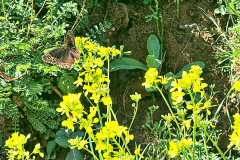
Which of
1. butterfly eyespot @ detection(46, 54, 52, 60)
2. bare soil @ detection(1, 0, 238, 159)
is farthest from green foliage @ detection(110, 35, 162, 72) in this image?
butterfly eyespot @ detection(46, 54, 52, 60)

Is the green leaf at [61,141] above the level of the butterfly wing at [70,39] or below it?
below

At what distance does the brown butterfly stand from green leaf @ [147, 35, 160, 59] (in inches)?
30.3

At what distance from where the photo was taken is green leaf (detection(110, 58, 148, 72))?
2.82 metres

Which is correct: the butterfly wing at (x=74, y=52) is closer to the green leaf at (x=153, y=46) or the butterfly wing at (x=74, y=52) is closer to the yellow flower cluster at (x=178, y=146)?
the green leaf at (x=153, y=46)

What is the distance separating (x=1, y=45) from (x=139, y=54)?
1.25 metres

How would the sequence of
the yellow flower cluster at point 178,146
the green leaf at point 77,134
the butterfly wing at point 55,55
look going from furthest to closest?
the green leaf at point 77,134, the butterfly wing at point 55,55, the yellow flower cluster at point 178,146

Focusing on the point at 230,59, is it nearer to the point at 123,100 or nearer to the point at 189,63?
the point at 189,63

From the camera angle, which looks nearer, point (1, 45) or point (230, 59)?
point (1, 45)

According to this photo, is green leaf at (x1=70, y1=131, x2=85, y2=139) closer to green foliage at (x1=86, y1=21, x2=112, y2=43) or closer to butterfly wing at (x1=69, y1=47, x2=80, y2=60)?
butterfly wing at (x1=69, y1=47, x2=80, y2=60)

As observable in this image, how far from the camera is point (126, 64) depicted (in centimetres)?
284

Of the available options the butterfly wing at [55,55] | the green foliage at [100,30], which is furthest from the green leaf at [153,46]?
the butterfly wing at [55,55]

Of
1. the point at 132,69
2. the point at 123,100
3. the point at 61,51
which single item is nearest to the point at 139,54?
the point at 132,69

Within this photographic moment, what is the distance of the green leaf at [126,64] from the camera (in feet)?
9.27

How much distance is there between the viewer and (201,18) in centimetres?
314
